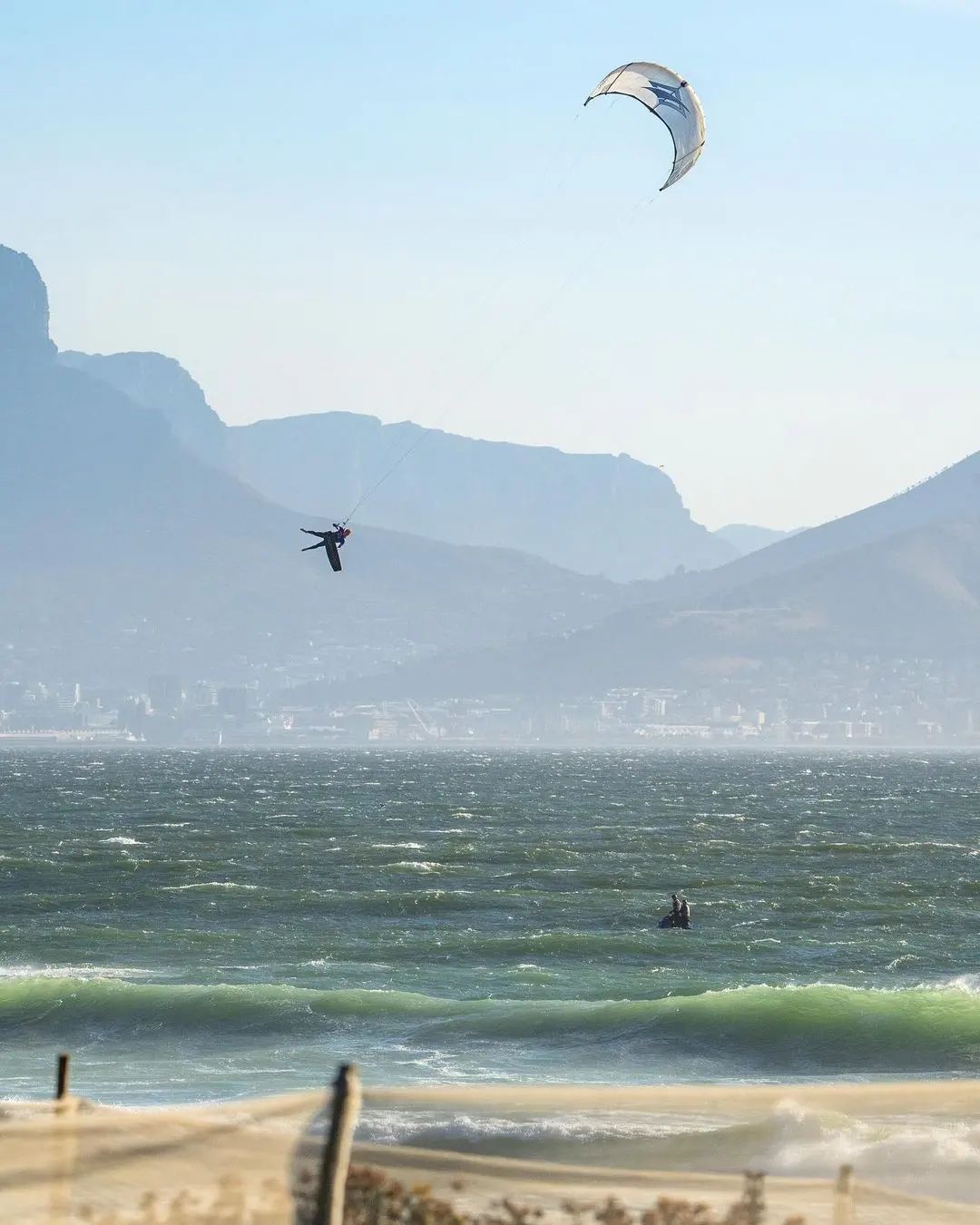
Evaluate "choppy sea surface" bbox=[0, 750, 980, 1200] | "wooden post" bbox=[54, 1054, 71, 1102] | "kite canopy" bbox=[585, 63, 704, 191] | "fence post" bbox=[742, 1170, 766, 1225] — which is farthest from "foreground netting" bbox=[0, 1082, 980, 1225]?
"kite canopy" bbox=[585, 63, 704, 191]

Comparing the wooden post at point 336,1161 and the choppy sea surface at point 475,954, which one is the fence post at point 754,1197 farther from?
the wooden post at point 336,1161

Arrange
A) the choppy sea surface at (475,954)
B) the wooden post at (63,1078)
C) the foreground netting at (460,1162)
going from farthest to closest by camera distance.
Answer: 1. the choppy sea surface at (475,954)
2. the wooden post at (63,1078)
3. the foreground netting at (460,1162)

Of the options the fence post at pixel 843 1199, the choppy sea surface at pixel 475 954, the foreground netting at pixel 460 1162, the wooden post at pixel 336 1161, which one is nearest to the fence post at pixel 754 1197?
the foreground netting at pixel 460 1162

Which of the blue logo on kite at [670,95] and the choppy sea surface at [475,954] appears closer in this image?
the choppy sea surface at [475,954]

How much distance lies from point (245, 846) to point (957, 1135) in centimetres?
7651

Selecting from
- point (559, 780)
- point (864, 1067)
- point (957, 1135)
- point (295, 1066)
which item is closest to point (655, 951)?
point (864, 1067)

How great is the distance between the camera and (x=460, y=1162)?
9.30 m

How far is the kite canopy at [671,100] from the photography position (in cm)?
3425

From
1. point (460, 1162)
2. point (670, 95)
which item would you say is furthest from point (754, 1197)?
point (670, 95)

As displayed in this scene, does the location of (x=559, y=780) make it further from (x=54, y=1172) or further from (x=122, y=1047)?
(x=54, y=1172)

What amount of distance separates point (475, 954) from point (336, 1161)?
37.2 metres

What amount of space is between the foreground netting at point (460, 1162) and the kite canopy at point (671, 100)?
26.7 m

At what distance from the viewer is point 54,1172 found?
9.59 metres

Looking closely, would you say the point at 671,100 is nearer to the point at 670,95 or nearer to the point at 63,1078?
the point at 670,95
